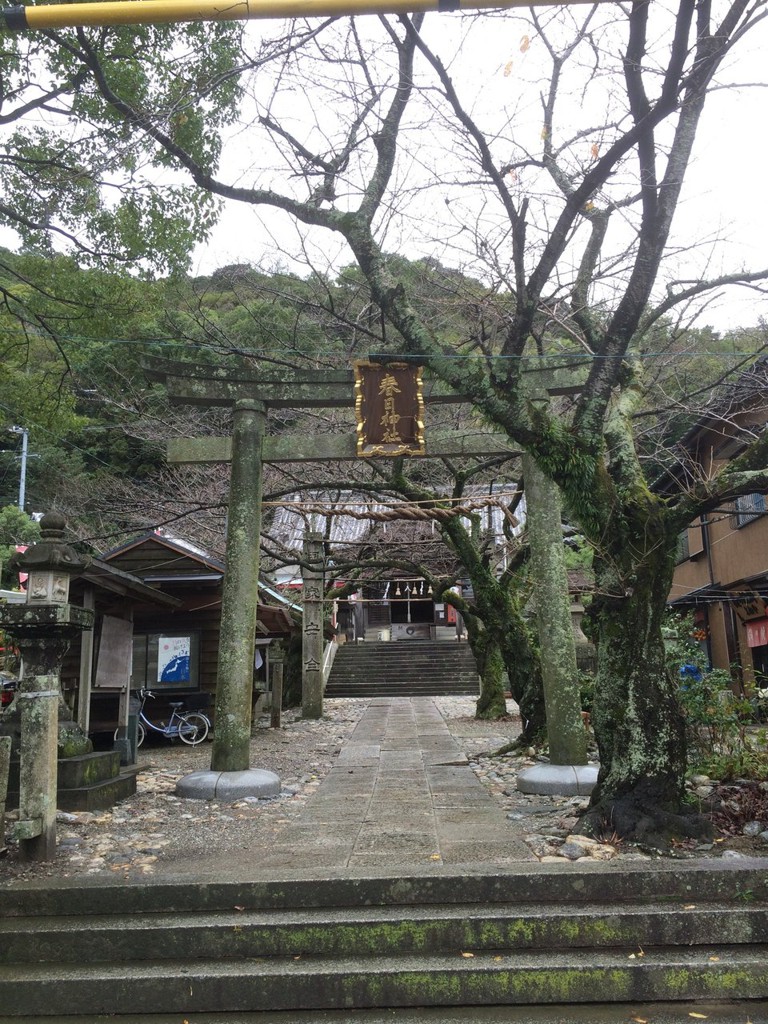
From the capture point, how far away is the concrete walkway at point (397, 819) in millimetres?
5262

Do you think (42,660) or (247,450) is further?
(247,450)

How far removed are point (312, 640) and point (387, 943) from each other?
13887 millimetres

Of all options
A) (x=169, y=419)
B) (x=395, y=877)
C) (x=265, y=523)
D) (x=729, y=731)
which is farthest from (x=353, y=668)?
(x=395, y=877)

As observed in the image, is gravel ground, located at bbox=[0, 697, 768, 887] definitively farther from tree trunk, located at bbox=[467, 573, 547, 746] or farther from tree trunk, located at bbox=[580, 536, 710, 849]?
tree trunk, located at bbox=[467, 573, 547, 746]

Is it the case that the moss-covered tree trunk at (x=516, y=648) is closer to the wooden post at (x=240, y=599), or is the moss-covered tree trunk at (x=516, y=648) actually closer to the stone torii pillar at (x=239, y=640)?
the stone torii pillar at (x=239, y=640)

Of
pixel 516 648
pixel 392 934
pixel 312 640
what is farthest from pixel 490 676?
pixel 392 934

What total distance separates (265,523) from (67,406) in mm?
12491

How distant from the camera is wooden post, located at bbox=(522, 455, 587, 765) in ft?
26.1

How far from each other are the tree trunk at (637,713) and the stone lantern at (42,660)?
4.19 m

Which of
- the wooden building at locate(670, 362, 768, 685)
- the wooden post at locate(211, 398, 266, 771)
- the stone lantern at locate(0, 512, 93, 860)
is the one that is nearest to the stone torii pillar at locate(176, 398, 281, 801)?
the wooden post at locate(211, 398, 266, 771)

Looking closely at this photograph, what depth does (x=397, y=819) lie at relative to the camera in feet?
21.6

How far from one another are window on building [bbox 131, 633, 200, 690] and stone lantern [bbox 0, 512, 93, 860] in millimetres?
8271

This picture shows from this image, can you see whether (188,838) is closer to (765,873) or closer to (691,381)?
(765,873)

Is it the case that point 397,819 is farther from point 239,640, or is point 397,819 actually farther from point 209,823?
point 239,640
